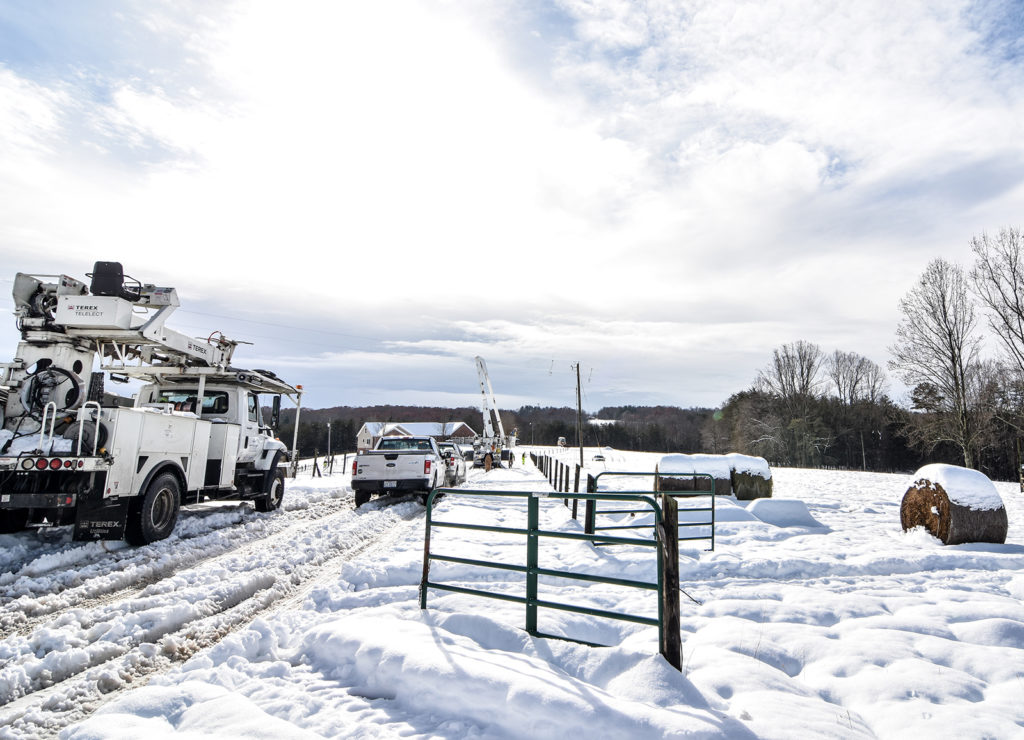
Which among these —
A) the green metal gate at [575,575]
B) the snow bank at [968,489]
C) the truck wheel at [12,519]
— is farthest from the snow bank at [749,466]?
the truck wheel at [12,519]

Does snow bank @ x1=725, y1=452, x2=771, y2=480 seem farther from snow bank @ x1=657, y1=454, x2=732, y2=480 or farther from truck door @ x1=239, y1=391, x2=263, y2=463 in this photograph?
truck door @ x1=239, y1=391, x2=263, y2=463

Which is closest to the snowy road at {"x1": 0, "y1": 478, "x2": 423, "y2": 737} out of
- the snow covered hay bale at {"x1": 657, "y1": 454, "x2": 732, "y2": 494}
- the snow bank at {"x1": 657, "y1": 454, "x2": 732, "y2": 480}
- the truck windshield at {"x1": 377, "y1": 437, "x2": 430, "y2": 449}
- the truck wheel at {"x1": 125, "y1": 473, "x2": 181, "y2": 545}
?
the truck wheel at {"x1": 125, "y1": 473, "x2": 181, "y2": 545}

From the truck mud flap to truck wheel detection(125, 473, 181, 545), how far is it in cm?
28

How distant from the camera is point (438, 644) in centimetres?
429

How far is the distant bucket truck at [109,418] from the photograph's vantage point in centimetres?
723

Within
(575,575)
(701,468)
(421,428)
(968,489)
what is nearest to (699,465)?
(701,468)

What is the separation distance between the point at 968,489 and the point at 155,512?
12973 mm

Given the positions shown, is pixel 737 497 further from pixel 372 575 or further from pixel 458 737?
pixel 458 737

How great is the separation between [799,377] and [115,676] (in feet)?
211

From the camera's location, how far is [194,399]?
11383mm

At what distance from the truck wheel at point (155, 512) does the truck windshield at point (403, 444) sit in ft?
19.2

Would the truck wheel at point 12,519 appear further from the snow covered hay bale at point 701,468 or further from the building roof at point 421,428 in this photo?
the building roof at point 421,428

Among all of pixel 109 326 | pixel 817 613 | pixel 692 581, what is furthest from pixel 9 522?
pixel 817 613

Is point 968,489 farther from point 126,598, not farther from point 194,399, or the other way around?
point 194,399
